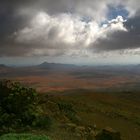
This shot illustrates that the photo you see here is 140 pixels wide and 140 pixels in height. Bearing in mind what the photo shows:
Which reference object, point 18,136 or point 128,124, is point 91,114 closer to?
point 128,124

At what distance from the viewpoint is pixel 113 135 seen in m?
21.0

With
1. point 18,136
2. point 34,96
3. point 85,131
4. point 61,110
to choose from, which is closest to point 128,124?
point 61,110

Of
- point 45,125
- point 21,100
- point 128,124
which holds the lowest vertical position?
point 128,124

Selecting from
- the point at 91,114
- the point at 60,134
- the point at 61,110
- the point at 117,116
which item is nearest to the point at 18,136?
the point at 60,134

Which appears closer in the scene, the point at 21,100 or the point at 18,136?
the point at 18,136

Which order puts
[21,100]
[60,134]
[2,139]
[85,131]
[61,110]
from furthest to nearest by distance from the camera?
[61,110] < [85,131] < [21,100] < [60,134] < [2,139]

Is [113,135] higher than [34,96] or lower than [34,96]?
lower

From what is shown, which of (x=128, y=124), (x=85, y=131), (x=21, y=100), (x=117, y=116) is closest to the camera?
(x=21, y=100)

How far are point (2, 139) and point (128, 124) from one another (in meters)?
19.8

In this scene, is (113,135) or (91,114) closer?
(113,135)

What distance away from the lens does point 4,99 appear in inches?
854

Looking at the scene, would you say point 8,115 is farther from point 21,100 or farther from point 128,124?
point 128,124

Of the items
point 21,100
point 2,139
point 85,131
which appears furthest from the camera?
point 85,131

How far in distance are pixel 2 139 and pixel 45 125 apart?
5.81 m
